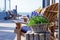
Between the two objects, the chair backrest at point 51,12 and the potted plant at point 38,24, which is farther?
the chair backrest at point 51,12

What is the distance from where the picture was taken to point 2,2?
15914 mm

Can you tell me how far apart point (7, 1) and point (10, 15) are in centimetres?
330

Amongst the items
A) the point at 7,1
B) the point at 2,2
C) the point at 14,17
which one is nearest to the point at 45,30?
the point at 14,17

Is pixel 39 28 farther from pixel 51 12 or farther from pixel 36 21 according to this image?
pixel 51 12

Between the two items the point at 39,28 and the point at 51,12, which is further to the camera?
the point at 51,12

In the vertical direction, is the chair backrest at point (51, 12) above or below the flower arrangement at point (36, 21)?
above

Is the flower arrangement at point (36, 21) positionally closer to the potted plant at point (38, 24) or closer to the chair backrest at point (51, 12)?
the potted plant at point (38, 24)

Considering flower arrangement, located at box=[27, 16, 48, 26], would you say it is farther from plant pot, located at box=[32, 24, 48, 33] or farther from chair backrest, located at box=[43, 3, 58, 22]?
chair backrest, located at box=[43, 3, 58, 22]

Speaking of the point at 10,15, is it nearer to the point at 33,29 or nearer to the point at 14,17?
the point at 14,17

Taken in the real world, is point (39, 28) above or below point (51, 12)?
below

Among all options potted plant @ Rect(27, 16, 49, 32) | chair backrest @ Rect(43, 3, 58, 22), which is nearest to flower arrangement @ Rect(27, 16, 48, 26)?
potted plant @ Rect(27, 16, 49, 32)

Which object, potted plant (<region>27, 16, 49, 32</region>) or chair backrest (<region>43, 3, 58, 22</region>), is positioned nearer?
potted plant (<region>27, 16, 49, 32</region>)

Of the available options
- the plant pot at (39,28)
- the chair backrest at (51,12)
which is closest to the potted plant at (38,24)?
the plant pot at (39,28)

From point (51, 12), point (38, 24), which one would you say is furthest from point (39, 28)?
point (51, 12)
